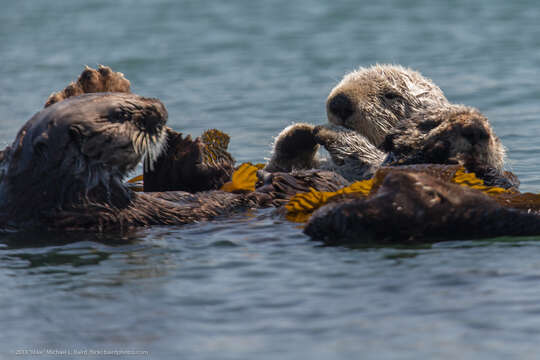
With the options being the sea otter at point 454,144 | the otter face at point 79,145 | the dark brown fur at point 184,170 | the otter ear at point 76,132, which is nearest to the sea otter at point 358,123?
the sea otter at point 454,144

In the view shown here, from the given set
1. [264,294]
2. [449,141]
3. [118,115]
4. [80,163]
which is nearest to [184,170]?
[118,115]

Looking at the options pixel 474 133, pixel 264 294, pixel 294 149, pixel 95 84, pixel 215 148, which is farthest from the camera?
pixel 294 149

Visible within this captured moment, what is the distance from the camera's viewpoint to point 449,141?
4.82m

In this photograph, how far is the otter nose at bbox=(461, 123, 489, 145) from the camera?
4.75 m

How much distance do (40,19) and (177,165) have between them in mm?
18055

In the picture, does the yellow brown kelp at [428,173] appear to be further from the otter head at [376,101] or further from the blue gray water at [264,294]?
the otter head at [376,101]

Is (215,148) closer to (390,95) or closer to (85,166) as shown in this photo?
(85,166)

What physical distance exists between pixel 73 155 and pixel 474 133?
7.14 feet

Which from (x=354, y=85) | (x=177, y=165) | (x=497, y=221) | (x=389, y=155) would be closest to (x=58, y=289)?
(x=177, y=165)

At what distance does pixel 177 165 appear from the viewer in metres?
5.02

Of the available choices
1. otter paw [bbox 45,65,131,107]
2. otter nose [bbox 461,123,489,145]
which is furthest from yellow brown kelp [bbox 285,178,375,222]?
otter paw [bbox 45,65,131,107]

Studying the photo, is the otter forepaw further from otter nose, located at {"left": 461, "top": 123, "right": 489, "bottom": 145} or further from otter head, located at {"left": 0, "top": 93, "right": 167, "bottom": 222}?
otter head, located at {"left": 0, "top": 93, "right": 167, "bottom": 222}

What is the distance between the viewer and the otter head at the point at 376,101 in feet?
18.1

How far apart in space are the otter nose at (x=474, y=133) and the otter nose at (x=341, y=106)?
941mm
